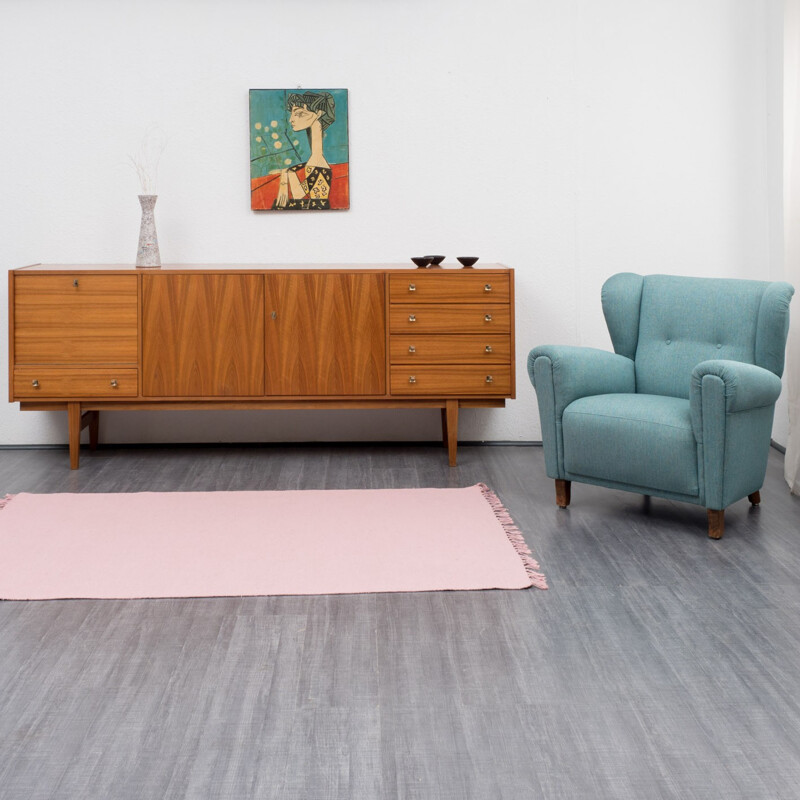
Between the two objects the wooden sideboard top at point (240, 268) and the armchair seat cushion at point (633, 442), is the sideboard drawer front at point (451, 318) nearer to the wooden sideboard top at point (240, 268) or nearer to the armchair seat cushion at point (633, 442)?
the wooden sideboard top at point (240, 268)

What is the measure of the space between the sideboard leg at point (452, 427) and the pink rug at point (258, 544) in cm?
46

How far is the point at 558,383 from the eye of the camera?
3.64 meters

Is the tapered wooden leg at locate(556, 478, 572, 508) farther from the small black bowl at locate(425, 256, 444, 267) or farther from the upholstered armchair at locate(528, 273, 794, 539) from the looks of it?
the small black bowl at locate(425, 256, 444, 267)

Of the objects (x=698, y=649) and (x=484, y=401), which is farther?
(x=484, y=401)

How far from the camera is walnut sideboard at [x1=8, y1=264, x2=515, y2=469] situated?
4.39 m

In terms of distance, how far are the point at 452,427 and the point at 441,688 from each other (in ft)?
7.56

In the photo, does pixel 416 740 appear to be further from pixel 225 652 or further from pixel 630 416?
pixel 630 416

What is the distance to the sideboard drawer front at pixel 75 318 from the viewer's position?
14.4 feet

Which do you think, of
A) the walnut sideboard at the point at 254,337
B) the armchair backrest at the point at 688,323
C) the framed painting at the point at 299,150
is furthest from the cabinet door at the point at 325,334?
the armchair backrest at the point at 688,323

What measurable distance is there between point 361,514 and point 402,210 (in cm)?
181

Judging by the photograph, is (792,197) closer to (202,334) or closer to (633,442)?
(633,442)

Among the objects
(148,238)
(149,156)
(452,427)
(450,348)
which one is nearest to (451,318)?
(450,348)

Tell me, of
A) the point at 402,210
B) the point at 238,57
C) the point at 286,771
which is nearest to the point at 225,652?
the point at 286,771

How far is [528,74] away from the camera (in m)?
4.77
